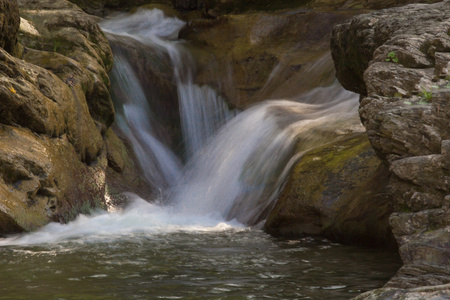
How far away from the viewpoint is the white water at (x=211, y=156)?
8039 millimetres

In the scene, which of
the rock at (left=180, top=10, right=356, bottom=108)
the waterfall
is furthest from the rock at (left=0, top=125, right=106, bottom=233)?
the rock at (left=180, top=10, right=356, bottom=108)

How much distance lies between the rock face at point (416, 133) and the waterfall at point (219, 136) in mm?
3454

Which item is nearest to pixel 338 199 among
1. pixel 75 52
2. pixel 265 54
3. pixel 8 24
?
pixel 8 24

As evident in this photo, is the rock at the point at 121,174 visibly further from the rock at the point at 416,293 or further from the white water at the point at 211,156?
the rock at the point at 416,293

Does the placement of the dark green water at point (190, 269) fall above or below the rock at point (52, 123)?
below

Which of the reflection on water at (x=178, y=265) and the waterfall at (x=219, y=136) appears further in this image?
the waterfall at (x=219, y=136)

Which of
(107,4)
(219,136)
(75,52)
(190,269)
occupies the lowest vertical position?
(190,269)

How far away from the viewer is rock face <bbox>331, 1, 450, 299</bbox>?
11.7ft

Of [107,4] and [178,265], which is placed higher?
[107,4]

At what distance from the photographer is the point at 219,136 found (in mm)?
11883

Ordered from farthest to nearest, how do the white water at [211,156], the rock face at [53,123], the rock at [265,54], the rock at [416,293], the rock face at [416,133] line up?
the rock at [265,54]
the white water at [211,156]
the rock face at [53,123]
the rock face at [416,133]
the rock at [416,293]

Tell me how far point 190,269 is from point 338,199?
2686 millimetres

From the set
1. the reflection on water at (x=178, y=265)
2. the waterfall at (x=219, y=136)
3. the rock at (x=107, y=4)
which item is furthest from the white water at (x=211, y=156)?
the rock at (x=107, y=4)

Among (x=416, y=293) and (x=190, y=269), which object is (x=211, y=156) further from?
(x=416, y=293)
